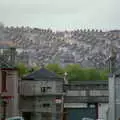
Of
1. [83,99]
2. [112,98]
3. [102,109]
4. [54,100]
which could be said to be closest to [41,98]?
[54,100]

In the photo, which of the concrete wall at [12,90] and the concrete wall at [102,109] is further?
the concrete wall at [102,109]

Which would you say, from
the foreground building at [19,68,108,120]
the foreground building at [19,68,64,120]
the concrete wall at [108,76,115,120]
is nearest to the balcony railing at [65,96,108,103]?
the foreground building at [19,68,108,120]

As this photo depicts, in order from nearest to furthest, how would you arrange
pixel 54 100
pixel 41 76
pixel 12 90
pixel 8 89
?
pixel 8 89 → pixel 12 90 → pixel 54 100 → pixel 41 76

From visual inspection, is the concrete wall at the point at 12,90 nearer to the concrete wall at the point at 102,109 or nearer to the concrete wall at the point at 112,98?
the concrete wall at the point at 102,109

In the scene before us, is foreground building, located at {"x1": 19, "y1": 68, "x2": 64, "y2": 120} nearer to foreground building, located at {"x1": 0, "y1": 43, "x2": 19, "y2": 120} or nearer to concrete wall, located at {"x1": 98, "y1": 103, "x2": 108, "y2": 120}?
foreground building, located at {"x1": 0, "y1": 43, "x2": 19, "y2": 120}

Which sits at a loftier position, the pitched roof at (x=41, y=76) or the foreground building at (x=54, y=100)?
the pitched roof at (x=41, y=76)

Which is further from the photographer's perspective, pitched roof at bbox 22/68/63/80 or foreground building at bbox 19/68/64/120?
pitched roof at bbox 22/68/63/80

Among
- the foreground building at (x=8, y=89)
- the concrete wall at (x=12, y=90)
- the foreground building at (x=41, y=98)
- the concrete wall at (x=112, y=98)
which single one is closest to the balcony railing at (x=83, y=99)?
the foreground building at (x=41, y=98)

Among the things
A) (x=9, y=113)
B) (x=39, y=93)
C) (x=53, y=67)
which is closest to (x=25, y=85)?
(x=39, y=93)

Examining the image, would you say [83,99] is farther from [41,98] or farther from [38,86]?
[38,86]

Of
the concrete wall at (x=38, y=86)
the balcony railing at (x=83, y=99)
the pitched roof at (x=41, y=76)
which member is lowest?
the balcony railing at (x=83, y=99)

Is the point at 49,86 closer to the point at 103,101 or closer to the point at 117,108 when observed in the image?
the point at 103,101

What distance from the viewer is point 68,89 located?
195 ft

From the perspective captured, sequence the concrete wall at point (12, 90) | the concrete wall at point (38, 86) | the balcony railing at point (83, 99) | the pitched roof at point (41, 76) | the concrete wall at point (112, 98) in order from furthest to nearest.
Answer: the balcony railing at point (83, 99) → the pitched roof at point (41, 76) → the concrete wall at point (38, 86) → the concrete wall at point (12, 90) → the concrete wall at point (112, 98)
